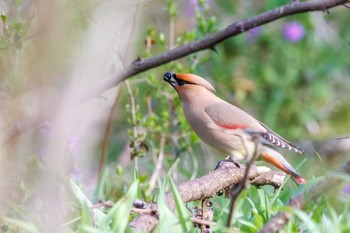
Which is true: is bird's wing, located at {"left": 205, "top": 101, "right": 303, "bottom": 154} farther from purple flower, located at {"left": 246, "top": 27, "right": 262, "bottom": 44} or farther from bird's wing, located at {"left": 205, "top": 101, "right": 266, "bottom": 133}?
purple flower, located at {"left": 246, "top": 27, "right": 262, "bottom": 44}

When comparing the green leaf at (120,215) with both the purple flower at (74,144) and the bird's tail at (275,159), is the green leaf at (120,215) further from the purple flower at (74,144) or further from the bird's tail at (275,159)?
the purple flower at (74,144)

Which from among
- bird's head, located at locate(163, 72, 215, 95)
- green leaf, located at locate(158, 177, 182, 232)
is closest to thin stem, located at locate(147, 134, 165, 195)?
bird's head, located at locate(163, 72, 215, 95)

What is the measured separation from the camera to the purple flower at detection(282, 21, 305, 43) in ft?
27.9

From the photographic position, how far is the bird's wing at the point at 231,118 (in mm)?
4496

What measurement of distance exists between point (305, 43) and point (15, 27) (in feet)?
16.7

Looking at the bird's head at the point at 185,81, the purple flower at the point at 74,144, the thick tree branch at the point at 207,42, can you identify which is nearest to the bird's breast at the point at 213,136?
the bird's head at the point at 185,81

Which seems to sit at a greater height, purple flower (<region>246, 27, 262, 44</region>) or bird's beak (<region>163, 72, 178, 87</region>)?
purple flower (<region>246, 27, 262, 44</region>)

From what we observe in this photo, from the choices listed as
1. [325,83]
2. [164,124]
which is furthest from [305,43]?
[164,124]

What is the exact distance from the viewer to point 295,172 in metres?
4.14

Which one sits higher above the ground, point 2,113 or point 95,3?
point 95,3

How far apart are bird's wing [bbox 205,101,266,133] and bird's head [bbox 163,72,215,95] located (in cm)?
15

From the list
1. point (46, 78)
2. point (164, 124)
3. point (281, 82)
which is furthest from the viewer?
point (281, 82)

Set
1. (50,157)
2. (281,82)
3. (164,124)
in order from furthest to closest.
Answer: (281,82) → (164,124) → (50,157)

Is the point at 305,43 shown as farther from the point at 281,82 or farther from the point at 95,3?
the point at 95,3
